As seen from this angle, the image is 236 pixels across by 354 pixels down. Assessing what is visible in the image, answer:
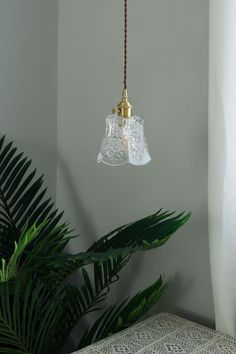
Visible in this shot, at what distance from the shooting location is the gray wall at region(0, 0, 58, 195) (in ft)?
5.06

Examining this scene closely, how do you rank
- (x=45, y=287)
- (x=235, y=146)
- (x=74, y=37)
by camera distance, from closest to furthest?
1. (x=235, y=146)
2. (x=45, y=287)
3. (x=74, y=37)

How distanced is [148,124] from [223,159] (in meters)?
0.41

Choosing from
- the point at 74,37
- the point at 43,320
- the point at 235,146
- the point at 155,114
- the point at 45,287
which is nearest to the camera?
the point at 235,146

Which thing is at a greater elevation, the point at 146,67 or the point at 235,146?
the point at 146,67

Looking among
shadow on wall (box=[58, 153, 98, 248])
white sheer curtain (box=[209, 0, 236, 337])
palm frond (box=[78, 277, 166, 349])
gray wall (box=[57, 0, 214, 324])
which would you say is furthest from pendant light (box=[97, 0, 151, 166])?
shadow on wall (box=[58, 153, 98, 248])

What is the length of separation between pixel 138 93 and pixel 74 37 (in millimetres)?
423

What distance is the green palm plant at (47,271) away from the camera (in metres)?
1.07

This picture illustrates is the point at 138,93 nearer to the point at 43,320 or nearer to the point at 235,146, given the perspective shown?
the point at 235,146

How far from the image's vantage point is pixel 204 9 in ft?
4.05

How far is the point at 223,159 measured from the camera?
1.04m

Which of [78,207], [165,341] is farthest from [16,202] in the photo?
[165,341]

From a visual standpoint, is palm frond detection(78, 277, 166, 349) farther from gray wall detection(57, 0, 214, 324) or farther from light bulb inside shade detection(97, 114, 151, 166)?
light bulb inside shade detection(97, 114, 151, 166)

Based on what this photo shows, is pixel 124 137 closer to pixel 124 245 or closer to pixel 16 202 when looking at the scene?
pixel 124 245

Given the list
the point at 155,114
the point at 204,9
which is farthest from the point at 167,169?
the point at 204,9
